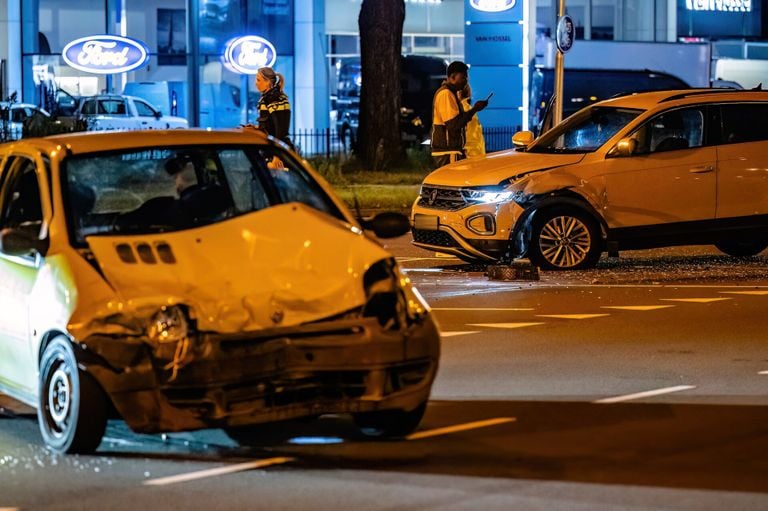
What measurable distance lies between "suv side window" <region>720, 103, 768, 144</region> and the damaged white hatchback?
8137 mm

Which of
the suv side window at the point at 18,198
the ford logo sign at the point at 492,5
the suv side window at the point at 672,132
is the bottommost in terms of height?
the suv side window at the point at 18,198

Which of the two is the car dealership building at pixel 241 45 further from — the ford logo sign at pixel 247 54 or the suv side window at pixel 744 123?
the suv side window at pixel 744 123

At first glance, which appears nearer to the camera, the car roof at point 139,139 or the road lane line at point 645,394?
the car roof at point 139,139

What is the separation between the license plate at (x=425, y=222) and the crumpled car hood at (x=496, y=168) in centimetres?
33

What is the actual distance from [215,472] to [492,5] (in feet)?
107

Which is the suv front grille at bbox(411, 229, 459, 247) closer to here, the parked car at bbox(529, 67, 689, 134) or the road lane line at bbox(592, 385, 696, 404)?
the road lane line at bbox(592, 385, 696, 404)

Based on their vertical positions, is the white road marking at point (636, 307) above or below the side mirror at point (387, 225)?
below

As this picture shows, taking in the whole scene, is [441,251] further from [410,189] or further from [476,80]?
[476,80]

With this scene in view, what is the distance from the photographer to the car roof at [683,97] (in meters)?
15.9

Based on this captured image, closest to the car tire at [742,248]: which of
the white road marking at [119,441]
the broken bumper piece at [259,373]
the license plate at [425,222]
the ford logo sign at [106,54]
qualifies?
the license plate at [425,222]

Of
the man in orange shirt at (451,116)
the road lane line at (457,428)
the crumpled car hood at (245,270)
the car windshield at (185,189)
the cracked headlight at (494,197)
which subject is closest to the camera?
the crumpled car hood at (245,270)

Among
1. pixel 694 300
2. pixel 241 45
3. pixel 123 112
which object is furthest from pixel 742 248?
pixel 123 112

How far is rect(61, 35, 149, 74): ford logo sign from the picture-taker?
36531mm

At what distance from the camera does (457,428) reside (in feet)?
27.3
